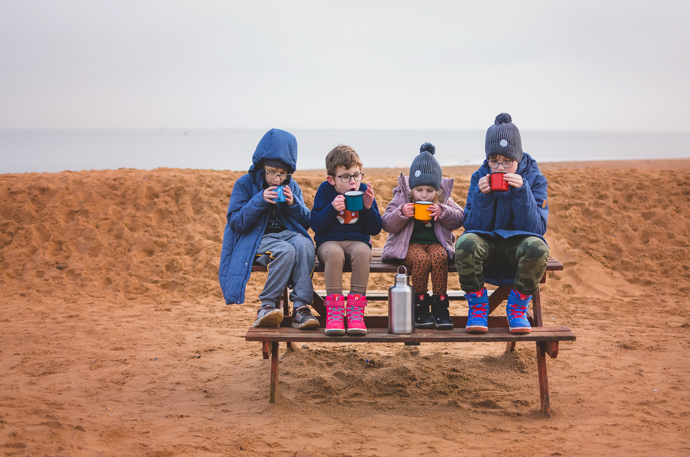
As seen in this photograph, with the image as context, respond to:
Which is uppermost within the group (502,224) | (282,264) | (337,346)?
(502,224)

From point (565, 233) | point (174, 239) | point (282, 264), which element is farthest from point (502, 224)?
point (174, 239)

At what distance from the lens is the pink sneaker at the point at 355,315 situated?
3.78m

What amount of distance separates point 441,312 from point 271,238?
136cm

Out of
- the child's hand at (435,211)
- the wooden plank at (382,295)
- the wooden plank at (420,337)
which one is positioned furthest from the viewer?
the wooden plank at (382,295)

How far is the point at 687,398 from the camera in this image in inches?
161

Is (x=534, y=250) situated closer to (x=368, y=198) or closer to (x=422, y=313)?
(x=422, y=313)

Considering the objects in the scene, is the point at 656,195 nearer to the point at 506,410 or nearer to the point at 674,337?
the point at 674,337

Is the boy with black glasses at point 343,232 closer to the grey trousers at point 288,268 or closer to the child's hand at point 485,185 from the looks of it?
the grey trousers at point 288,268

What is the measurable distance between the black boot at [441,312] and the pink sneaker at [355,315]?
51cm

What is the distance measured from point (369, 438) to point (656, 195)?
7222 millimetres

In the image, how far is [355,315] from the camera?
3.85 meters

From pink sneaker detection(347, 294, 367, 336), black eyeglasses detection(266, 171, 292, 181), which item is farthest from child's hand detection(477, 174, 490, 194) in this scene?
black eyeglasses detection(266, 171, 292, 181)

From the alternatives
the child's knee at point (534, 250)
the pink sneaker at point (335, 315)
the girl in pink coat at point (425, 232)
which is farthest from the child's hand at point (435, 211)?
the pink sneaker at point (335, 315)

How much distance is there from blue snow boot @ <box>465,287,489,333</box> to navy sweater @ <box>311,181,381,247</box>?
82cm
